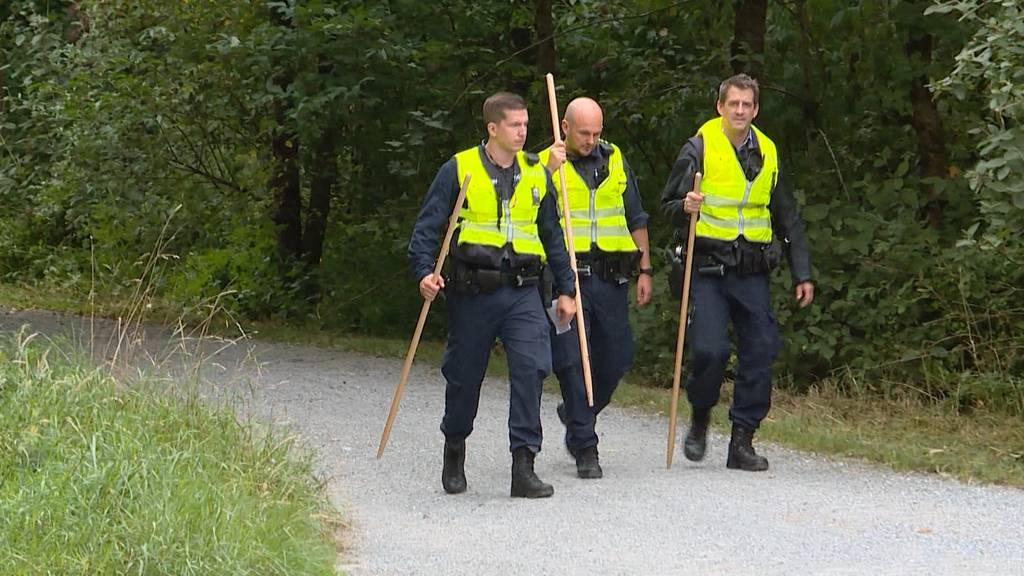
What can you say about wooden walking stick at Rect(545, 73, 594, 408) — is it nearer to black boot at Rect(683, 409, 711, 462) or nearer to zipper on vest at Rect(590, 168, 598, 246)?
zipper on vest at Rect(590, 168, 598, 246)

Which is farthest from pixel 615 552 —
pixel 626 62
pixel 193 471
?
pixel 626 62

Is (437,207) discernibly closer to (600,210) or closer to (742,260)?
(600,210)

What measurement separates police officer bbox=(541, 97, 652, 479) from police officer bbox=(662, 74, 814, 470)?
0.28 m

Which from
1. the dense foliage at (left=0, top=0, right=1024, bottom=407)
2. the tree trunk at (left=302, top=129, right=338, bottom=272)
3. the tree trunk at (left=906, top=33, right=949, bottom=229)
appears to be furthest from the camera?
the tree trunk at (left=302, top=129, right=338, bottom=272)

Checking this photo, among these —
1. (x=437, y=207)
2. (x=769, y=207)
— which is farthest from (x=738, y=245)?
(x=437, y=207)

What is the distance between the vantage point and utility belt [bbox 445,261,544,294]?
8.00 meters

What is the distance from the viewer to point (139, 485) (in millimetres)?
6551

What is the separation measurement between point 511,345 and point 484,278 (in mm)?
356

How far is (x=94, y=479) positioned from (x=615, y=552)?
2.06 m

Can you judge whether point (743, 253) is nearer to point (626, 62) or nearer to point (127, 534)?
point (127, 534)

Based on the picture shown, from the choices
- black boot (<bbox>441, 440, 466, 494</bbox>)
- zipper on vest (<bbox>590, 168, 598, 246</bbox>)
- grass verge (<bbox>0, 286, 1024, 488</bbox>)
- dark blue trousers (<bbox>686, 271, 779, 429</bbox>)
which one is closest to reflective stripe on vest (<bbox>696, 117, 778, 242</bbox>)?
dark blue trousers (<bbox>686, 271, 779, 429</bbox>)

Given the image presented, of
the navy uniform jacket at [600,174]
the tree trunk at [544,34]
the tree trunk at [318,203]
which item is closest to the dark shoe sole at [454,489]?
the navy uniform jacket at [600,174]

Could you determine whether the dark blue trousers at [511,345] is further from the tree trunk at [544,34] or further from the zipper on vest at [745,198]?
the tree trunk at [544,34]

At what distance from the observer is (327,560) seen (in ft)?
21.0
